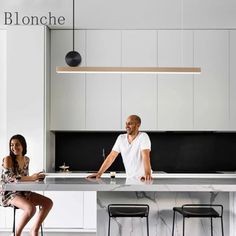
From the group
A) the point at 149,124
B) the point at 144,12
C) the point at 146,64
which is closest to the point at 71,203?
the point at 149,124

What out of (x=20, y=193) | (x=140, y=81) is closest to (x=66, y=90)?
(x=140, y=81)

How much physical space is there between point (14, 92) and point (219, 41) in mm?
2622

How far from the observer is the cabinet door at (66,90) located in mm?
7168

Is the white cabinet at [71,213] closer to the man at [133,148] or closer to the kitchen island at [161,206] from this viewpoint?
the man at [133,148]

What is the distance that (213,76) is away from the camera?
281 inches

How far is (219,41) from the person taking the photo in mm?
7133

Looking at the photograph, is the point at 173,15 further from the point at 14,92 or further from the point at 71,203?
the point at 71,203

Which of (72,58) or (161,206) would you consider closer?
(161,206)

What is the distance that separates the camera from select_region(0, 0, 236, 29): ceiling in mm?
6949

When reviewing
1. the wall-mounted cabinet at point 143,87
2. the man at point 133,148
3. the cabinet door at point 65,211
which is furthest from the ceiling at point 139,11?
the cabinet door at point 65,211

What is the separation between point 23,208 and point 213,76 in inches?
121

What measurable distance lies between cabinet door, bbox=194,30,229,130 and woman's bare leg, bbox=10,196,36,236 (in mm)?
2662

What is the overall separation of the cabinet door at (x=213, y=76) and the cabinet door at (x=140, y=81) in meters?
0.55

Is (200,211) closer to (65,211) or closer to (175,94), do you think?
(65,211)
